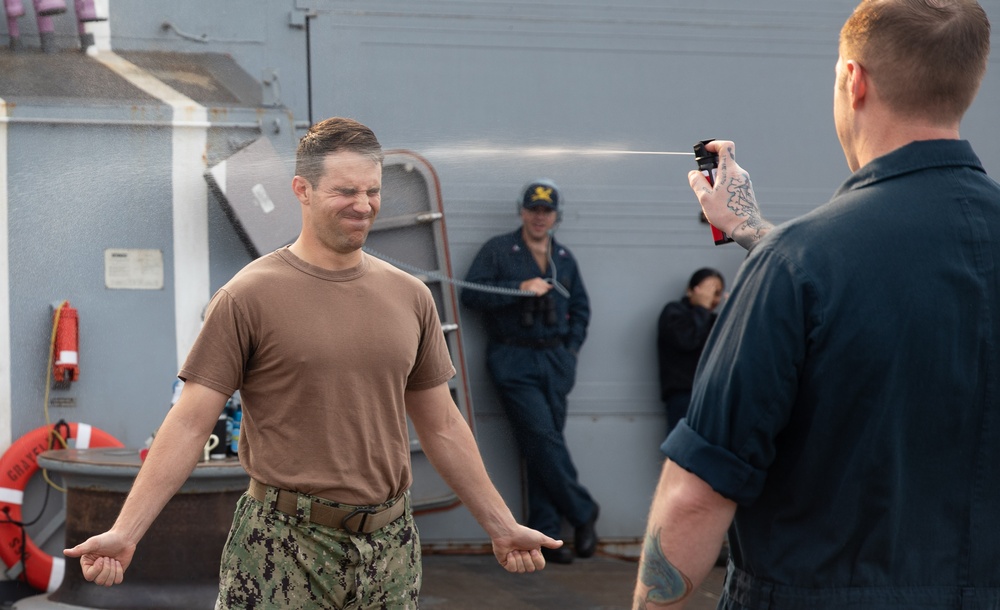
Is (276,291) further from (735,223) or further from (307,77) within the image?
(307,77)

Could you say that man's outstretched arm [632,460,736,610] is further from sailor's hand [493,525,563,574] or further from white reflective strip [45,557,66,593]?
white reflective strip [45,557,66,593]

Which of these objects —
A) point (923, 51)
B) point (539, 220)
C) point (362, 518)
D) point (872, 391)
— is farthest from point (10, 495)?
point (923, 51)

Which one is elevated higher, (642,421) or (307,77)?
(307,77)

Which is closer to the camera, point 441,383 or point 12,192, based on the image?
point 441,383

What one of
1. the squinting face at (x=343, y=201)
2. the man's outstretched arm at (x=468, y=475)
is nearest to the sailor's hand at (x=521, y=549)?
the man's outstretched arm at (x=468, y=475)

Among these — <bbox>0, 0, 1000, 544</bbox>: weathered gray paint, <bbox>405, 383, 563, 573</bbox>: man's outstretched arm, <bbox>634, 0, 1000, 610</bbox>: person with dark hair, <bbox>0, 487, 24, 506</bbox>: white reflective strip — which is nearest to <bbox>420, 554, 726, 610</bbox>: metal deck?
<bbox>0, 0, 1000, 544</bbox>: weathered gray paint

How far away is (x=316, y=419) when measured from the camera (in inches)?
124

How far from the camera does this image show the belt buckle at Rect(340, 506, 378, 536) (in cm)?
314

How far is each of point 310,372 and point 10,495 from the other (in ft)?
12.9

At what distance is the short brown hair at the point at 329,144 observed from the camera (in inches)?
131

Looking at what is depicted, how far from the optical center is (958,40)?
6.02 ft

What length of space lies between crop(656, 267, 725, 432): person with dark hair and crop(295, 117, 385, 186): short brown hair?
423 centimetres

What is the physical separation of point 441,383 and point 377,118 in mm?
3896

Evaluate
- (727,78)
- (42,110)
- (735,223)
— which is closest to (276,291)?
(735,223)
